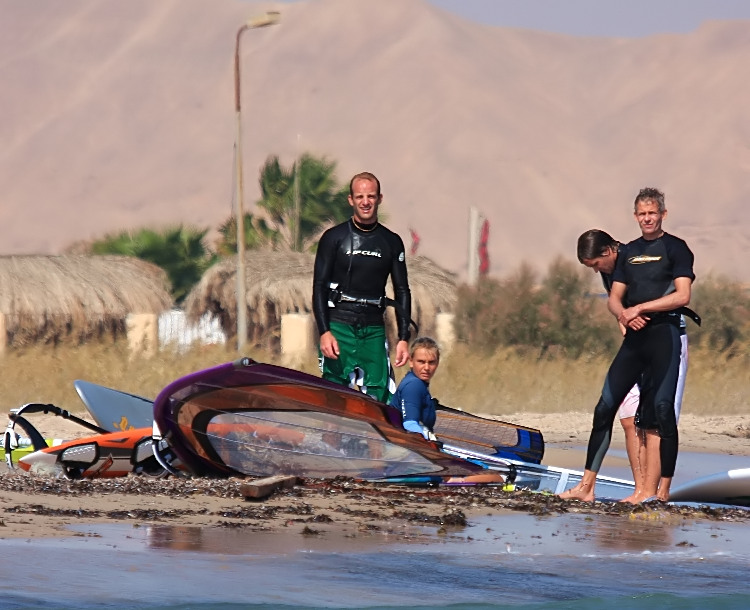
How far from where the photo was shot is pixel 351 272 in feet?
29.5

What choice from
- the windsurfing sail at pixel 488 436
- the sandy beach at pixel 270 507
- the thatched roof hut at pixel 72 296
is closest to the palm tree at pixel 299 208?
the thatched roof hut at pixel 72 296

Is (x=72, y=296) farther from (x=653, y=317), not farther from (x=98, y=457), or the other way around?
(x=653, y=317)

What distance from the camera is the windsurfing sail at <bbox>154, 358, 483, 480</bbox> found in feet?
28.2

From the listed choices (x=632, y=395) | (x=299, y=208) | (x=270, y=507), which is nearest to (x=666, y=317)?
(x=632, y=395)

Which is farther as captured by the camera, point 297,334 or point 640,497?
point 297,334

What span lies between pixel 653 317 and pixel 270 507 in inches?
96.8

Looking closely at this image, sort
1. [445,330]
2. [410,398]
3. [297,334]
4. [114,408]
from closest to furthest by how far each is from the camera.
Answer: [410,398] → [114,408] → [297,334] → [445,330]

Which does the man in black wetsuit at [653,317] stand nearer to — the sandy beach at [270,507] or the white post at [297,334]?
the sandy beach at [270,507]

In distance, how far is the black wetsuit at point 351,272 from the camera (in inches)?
353

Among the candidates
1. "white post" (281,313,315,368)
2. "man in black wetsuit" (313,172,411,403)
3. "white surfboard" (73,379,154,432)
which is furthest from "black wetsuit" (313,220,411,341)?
"white post" (281,313,315,368)

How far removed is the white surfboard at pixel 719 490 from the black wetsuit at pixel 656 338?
0.50 metres

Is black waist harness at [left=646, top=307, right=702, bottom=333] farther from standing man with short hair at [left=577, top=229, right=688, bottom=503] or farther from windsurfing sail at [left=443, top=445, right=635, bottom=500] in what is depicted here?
windsurfing sail at [left=443, top=445, right=635, bottom=500]

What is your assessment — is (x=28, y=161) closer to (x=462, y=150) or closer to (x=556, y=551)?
(x=462, y=150)

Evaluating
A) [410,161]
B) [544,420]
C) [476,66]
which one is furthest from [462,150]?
[544,420]
